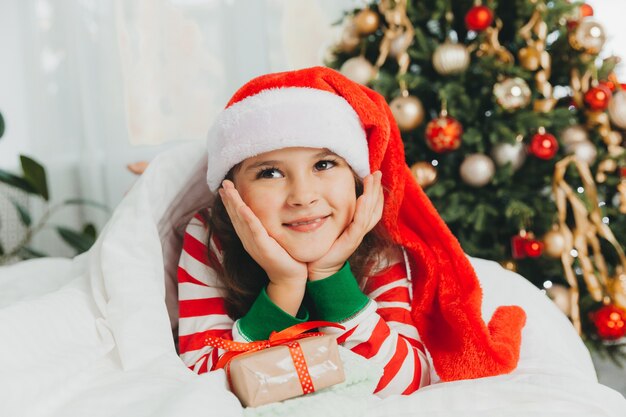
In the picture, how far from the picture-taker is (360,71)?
150cm

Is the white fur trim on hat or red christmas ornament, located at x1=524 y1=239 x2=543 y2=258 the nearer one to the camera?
the white fur trim on hat

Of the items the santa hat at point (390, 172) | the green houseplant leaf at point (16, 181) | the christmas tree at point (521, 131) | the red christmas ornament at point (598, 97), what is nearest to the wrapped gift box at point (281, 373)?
the santa hat at point (390, 172)

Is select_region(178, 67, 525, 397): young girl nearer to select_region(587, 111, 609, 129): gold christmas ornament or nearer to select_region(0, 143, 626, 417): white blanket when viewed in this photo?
select_region(0, 143, 626, 417): white blanket

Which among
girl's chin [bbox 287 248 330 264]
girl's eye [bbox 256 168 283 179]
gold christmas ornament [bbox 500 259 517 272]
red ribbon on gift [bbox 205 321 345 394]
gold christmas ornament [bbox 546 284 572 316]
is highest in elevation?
girl's eye [bbox 256 168 283 179]

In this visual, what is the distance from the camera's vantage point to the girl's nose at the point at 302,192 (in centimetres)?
82

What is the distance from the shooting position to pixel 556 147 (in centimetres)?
141

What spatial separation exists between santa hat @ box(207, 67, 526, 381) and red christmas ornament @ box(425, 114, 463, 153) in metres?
0.46

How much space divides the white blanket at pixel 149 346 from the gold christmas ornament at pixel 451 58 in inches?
22.1

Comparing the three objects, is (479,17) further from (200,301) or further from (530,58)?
(200,301)

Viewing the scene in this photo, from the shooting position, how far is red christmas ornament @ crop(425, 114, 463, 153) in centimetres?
139

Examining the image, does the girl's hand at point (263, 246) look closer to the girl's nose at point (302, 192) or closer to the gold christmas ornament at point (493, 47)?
the girl's nose at point (302, 192)

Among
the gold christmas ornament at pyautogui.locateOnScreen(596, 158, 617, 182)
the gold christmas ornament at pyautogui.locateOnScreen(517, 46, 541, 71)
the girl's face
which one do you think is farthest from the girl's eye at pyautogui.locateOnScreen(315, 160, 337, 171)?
the gold christmas ornament at pyautogui.locateOnScreen(596, 158, 617, 182)

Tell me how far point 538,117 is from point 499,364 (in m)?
0.81

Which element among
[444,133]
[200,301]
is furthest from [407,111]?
[200,301]
